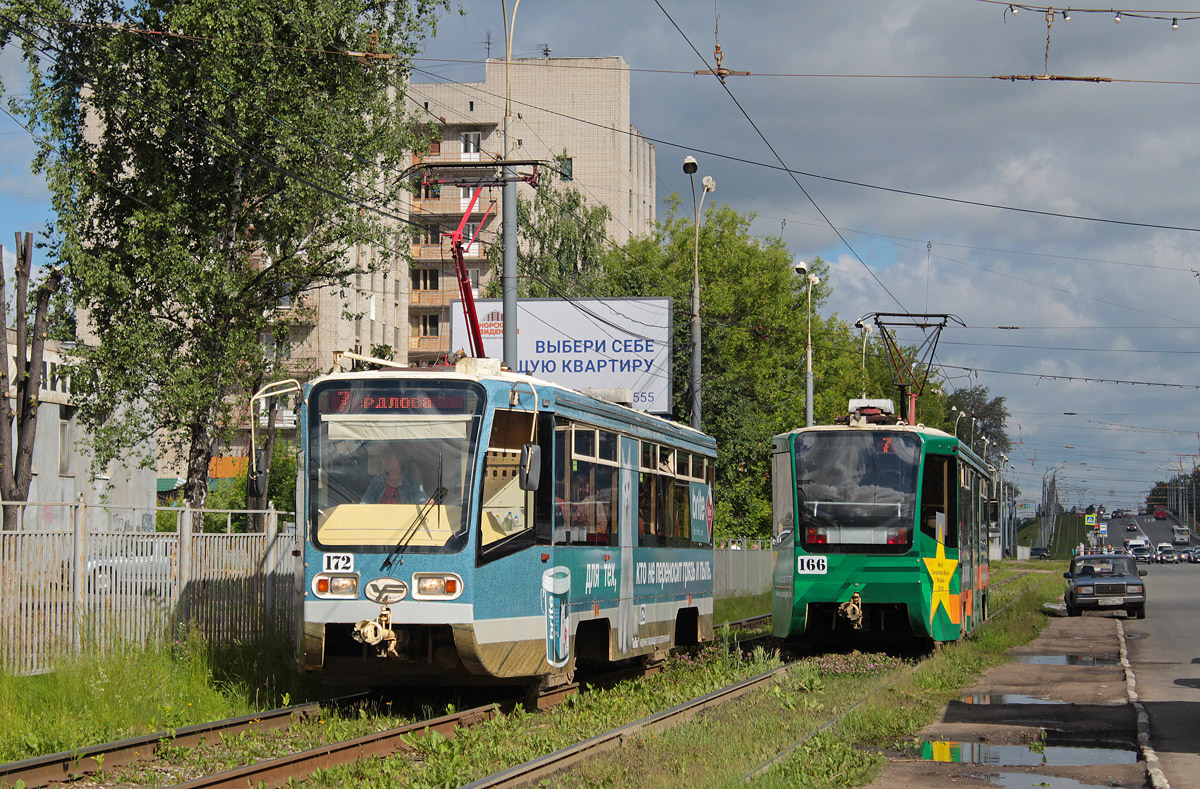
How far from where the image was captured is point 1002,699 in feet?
47.8

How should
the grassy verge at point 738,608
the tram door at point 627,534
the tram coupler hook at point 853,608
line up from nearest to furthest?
the tram door at point 627,534, the tram coupler hook at point 853,608, the grassy verge at point 738,608

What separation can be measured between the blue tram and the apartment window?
61282 millimetres

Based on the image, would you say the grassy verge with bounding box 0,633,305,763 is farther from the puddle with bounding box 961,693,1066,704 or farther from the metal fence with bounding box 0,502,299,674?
the puddle with bounding box 961,693,1066,704

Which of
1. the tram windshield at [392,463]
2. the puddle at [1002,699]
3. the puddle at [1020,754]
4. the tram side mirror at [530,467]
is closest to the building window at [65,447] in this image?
the tram windshield at [392,463]

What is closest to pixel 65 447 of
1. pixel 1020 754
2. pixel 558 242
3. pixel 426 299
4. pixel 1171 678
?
pixel 558 242

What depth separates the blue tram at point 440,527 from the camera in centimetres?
1139

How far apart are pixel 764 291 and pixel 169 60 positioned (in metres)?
37.5

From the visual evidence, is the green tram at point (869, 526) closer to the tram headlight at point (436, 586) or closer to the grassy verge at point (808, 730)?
the grassy verge at point (808, 730)

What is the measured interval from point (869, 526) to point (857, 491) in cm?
51

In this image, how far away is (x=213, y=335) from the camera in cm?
2689

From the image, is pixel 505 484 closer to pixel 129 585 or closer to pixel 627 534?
pixel 627 534

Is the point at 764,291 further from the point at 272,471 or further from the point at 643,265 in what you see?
the point at 272,471

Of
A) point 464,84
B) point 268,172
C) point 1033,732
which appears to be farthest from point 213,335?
point 464,84

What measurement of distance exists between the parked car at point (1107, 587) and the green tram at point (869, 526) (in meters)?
13.8
